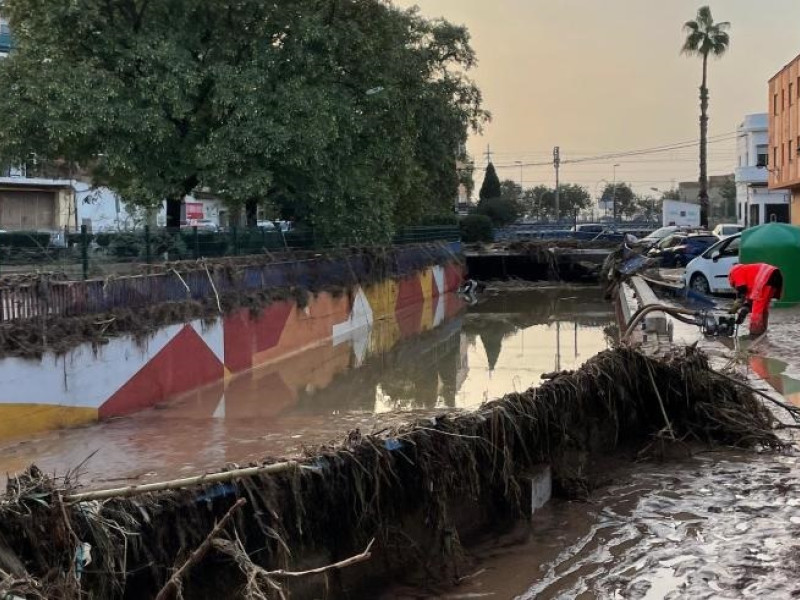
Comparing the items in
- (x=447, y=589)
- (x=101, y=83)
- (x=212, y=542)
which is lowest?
(x=447, y=589)

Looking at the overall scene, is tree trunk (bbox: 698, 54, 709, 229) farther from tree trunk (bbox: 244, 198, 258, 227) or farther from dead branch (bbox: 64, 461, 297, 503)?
dead branch (bbox: 64, 461, 297, 503)

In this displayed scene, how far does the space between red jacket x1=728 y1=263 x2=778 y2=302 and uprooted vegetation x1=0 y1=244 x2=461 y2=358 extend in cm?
952

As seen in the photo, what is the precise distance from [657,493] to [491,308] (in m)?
25.6

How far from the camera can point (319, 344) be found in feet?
74.2

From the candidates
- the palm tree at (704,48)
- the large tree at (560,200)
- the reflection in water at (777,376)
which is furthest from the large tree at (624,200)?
the reflection in water at (777,376)

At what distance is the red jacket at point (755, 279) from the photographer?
14.3m

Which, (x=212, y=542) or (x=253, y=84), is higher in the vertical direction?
(x=253, y=84)

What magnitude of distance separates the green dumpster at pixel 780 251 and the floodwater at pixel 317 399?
429cm

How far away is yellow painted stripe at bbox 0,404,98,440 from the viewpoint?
1144 cm

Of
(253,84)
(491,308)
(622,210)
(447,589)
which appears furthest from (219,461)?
(622,210)

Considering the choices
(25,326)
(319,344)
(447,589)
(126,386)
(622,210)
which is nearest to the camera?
(447,589)

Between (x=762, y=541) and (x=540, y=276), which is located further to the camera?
(x=540, y=276)

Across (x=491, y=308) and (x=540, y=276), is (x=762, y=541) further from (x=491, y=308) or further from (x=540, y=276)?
(x=540, y=276)

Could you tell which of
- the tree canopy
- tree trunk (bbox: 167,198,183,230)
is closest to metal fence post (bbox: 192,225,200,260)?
the tree canopy
